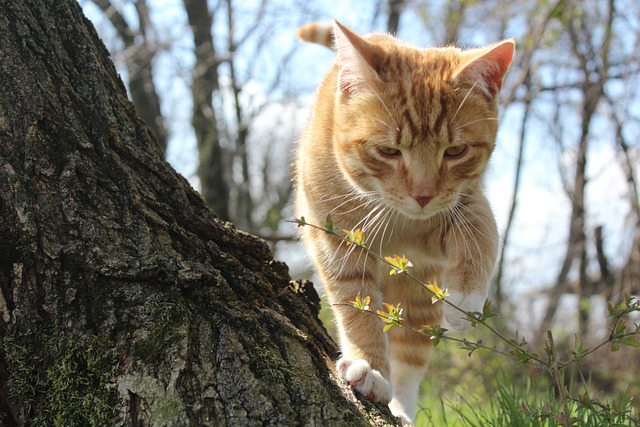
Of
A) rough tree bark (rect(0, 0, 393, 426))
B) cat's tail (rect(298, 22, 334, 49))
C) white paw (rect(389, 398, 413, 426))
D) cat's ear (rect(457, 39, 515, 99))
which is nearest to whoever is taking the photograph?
rough tree bark (rect(0, 0, 393, 426))

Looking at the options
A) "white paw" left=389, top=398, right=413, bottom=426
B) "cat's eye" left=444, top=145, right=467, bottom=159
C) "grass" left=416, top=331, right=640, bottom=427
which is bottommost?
"grass" left=416, top=331, right=640, bottom=427

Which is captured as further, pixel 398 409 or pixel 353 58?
pixel 398 409

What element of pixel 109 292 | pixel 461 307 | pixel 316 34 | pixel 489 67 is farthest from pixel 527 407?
pixel 316 34

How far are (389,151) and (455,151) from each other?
230 millimetres

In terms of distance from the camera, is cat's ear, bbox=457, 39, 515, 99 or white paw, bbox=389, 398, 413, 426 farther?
white paw, bbox=389, 398, 413, 426

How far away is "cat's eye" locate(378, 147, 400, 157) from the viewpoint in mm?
2122

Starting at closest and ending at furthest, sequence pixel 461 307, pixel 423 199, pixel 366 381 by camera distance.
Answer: pixel 366 381
pixel 461 307
pixel 423 199

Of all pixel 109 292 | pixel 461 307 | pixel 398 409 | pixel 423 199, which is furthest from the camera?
pixel 398 409

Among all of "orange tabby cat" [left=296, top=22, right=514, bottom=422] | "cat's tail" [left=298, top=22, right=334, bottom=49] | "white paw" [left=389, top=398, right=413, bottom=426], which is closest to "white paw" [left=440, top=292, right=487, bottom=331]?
"orange tabby cat" [left=296, top=22, right=514, bottom=422]

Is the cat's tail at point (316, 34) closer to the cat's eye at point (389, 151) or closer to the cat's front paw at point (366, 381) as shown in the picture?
the cat's eye at point (389, 151)

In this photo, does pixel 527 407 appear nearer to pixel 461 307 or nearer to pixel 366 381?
pixel 461 307

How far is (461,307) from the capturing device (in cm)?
197

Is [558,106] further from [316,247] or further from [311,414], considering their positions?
[311,414]

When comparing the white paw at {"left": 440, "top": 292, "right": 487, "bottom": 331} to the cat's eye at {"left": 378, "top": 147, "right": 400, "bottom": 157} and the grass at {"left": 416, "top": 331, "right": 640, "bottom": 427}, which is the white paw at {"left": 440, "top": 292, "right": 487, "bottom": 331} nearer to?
the grass at {"left": 416, "top": 331, "right": 640, "bottom": 427}
